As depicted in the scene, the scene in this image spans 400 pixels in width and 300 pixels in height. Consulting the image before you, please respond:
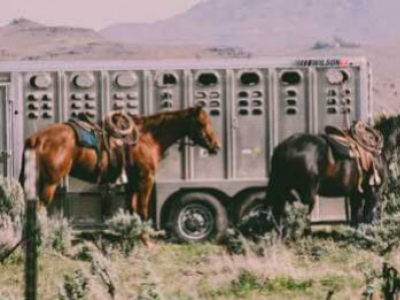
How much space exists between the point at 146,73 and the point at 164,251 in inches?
116

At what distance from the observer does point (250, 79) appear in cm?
2148

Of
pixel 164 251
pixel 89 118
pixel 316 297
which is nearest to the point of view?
pixel 316 297

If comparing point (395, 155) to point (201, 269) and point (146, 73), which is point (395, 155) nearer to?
point (146, 73)

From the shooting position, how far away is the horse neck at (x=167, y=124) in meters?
21.2

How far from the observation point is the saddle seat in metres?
20.7

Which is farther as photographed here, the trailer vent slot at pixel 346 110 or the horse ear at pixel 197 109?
the trailer vent slot at pixel 346 110

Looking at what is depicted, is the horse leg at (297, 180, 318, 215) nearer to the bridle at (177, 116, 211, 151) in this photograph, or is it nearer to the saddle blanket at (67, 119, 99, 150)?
the bridle at (177, 116, 211, 151)

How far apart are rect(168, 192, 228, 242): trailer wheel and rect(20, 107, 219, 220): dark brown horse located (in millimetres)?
475

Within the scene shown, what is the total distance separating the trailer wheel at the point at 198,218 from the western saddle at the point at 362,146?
1948 millimetres

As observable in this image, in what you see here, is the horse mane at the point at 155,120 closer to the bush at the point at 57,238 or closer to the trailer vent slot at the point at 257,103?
the trailer vent slot at the point at 257,103

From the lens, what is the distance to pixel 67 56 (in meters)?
130

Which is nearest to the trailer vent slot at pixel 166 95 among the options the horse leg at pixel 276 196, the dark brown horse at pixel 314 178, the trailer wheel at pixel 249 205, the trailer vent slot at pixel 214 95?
the trailer vent slot at pixel 214 95

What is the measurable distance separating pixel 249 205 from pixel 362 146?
184cm

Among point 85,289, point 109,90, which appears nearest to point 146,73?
point 109,90
